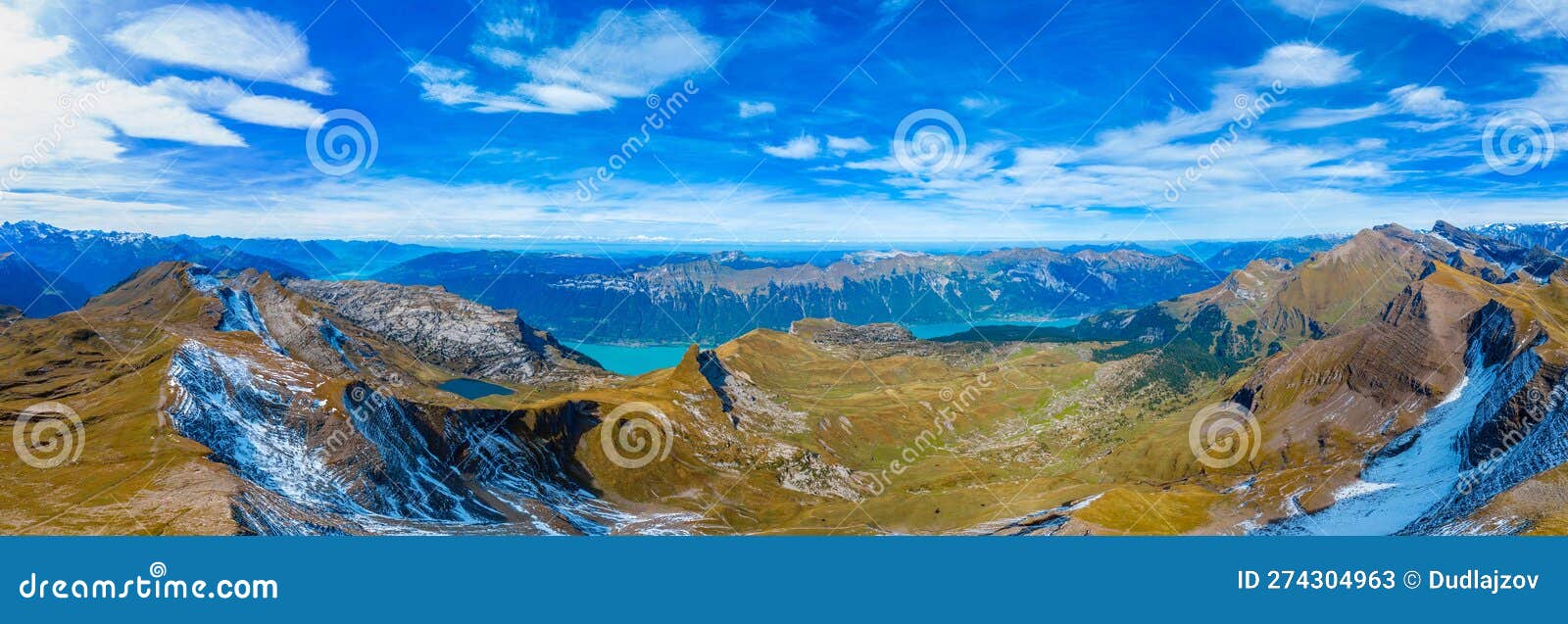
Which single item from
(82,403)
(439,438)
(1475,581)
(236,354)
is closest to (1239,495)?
(1475,581)

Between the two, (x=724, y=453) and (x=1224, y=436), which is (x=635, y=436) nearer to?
(x=724, y=453)

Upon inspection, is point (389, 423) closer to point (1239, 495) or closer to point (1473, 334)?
point (1239, 495)

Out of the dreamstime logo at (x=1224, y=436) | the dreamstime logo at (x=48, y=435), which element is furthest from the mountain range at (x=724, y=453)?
the dreamstime logo at (x=1224, y=436)
